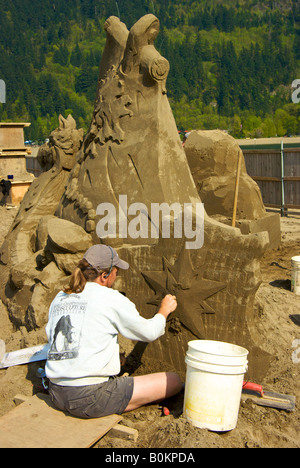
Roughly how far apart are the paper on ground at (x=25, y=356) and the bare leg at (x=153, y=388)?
3.06ft

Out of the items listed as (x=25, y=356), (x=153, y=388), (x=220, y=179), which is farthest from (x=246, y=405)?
(x=220, y=179)

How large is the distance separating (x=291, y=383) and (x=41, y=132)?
6164cm

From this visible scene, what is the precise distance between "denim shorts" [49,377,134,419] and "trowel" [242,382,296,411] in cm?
78

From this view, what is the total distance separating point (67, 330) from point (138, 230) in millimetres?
1823

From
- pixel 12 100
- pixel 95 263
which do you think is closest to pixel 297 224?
pixel 95 263

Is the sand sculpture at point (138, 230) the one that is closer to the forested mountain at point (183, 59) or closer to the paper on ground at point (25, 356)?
the paper on ground at point (25, 356)

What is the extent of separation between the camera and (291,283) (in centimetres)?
561

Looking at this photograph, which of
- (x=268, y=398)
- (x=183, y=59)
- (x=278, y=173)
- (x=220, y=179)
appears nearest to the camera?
(x=268, y=398)

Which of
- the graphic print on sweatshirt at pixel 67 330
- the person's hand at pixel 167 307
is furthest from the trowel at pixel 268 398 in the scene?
the graphic print on sweatshirt at pixel 67 330

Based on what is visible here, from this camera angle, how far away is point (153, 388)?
2.99m

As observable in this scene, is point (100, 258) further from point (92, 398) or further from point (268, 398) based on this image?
point (268, 398)

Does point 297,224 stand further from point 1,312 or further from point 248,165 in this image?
point 1,312

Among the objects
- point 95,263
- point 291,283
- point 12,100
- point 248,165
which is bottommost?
point 291,283

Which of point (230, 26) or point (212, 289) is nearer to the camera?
point (212, 289)
